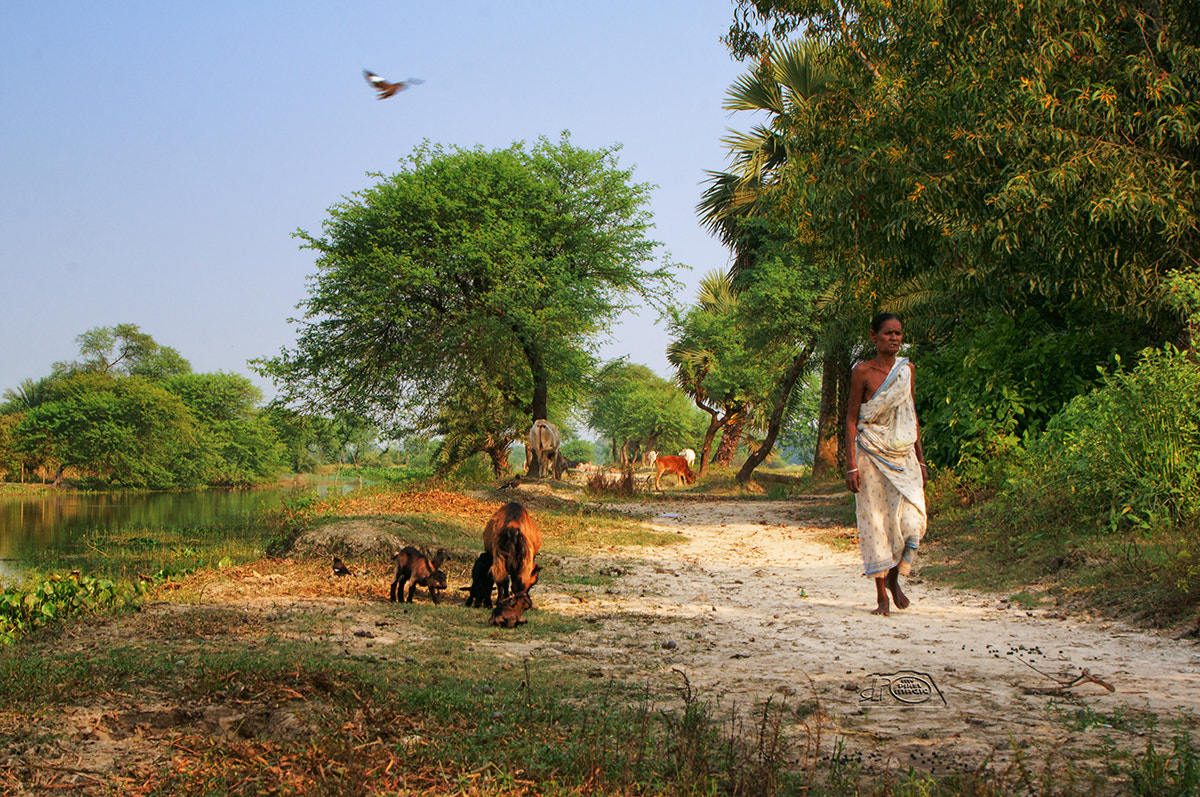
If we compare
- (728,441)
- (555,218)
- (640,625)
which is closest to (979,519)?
(640,625)

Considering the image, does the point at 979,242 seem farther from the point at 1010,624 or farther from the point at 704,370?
the point at 704,370

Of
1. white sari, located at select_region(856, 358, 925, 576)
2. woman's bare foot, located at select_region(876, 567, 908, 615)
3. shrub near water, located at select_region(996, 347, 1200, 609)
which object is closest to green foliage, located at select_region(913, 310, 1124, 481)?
shrub near water, located at select_region(996, 347, 1200, 609)

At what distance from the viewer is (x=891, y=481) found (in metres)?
6.38

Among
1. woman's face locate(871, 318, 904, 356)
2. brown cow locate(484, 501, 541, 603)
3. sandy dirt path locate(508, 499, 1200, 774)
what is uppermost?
woman's face locate(871, 318, 904, 356)

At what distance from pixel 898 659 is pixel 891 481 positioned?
1.84 m

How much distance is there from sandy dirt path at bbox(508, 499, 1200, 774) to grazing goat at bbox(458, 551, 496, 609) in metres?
0.47

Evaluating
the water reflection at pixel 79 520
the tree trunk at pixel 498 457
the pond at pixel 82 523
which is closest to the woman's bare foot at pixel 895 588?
the pond at pixel 82 523

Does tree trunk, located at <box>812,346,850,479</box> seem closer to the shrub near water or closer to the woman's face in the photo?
the shrub near water

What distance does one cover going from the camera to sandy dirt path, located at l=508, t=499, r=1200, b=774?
133 inches

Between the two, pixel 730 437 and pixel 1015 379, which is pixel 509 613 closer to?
pixel 1015 379

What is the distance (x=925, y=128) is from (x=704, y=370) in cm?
2869

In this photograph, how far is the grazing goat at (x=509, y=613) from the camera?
19.4 ft

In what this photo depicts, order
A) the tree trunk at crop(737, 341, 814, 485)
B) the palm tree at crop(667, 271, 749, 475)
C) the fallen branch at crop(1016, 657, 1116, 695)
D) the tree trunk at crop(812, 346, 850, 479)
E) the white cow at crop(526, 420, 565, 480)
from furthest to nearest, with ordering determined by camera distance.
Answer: the palm tree at crop(667, 271, 749, 475) → the tree trunk at crop(737, 341, 814, 485) → the tree trunk at crop(812, 346, 850, 479) → the white cow at crop(526, 420, 565, 480) → the fallen branch at crop(1016, 657, 1116, 695)

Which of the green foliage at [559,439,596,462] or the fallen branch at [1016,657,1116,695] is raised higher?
the green foliage at [559,439,596,462]
